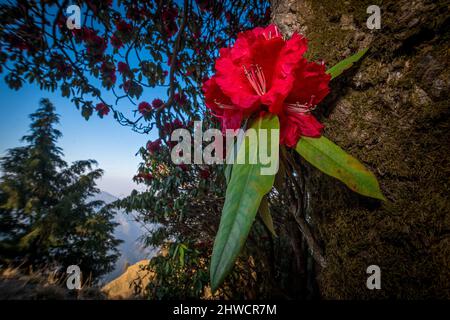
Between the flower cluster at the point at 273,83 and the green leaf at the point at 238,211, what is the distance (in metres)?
0.07

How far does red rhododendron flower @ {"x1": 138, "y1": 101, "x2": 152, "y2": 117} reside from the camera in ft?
6.28

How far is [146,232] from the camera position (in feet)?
9.28

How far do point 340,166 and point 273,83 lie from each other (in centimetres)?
25

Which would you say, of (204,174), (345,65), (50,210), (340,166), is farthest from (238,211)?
(50,210)

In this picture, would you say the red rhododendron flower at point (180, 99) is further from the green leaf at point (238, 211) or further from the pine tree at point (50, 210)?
the pine tree at point (50, 210)

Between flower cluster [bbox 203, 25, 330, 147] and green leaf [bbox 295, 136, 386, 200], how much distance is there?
3 cm

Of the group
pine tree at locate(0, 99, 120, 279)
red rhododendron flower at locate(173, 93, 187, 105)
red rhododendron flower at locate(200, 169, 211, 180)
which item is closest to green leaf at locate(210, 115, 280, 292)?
red rhododendron flower at locate(200, 169, 211, 180)

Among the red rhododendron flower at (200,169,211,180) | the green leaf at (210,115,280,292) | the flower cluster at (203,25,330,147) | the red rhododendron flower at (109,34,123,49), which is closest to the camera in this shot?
the green leaf at (210,115,280,292)

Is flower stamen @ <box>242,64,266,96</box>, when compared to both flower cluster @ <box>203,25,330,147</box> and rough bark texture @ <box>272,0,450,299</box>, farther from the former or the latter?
rough bark texture @ <box>272,0,450,299</box>

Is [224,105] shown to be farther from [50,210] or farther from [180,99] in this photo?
[50,210]

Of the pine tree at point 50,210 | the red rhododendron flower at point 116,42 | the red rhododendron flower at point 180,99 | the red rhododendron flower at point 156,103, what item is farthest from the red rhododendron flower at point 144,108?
the pine tree at point 50,210

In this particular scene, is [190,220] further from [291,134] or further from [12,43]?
[12,43]

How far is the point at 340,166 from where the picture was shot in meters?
0.44
